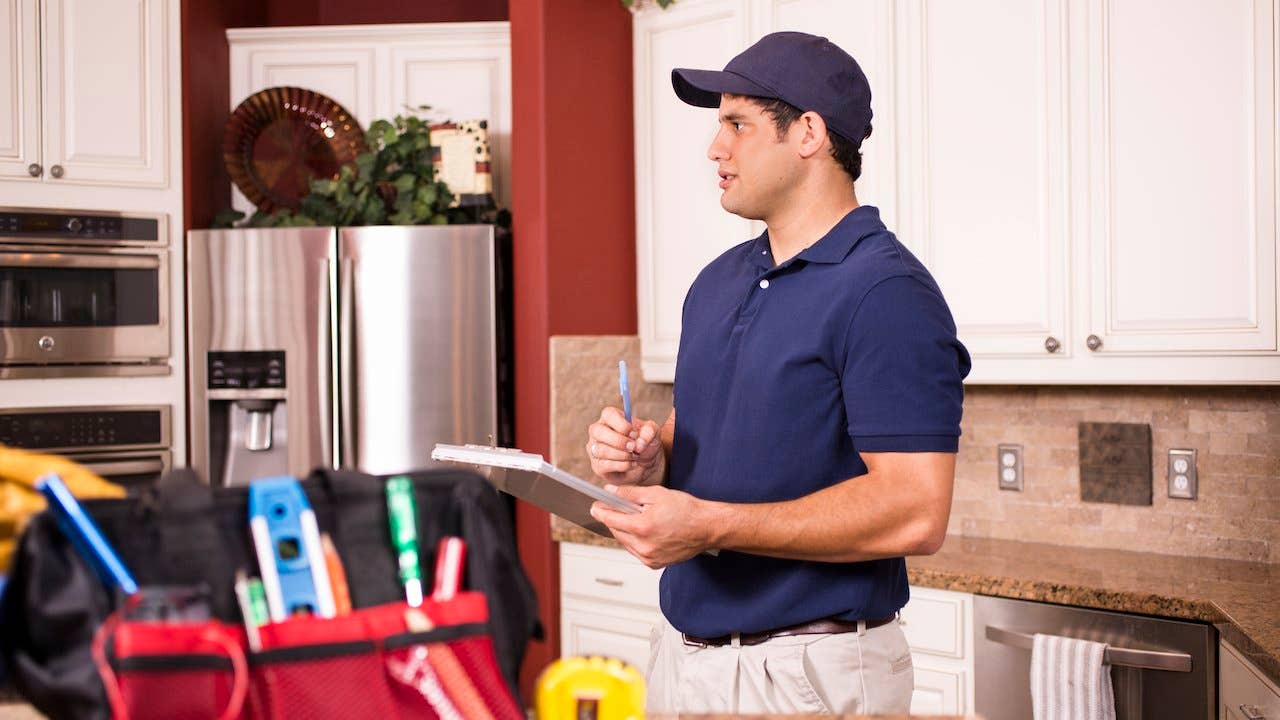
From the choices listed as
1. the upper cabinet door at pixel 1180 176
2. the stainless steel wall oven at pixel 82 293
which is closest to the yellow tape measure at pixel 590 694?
the upper cabinet door at pixel 1180 176

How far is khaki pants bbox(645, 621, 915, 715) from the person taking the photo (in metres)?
1.55

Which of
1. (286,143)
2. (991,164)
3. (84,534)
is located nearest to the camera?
(84,534)

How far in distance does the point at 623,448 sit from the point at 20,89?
2.67m

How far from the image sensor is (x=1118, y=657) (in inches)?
92.7

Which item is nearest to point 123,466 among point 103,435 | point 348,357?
point 103,435

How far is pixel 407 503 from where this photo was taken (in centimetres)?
89

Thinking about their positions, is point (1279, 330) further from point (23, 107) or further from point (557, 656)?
point (23, 107)

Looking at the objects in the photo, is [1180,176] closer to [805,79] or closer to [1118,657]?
[1118,657]

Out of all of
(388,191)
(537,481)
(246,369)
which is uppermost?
(388,191)

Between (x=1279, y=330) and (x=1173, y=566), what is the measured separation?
61cm

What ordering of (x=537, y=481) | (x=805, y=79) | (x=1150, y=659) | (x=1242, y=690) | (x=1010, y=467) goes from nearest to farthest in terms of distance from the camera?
(x=537, y=481) < (x=805, y=79) < (x=1242, y=690) < (x=1150, y=659) < (x=1010, y=467)

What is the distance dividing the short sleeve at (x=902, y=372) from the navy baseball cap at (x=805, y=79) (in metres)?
0.30

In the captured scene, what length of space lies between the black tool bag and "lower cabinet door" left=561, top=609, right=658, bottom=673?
2.31 m

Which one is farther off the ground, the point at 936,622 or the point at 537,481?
the point at 537,481
